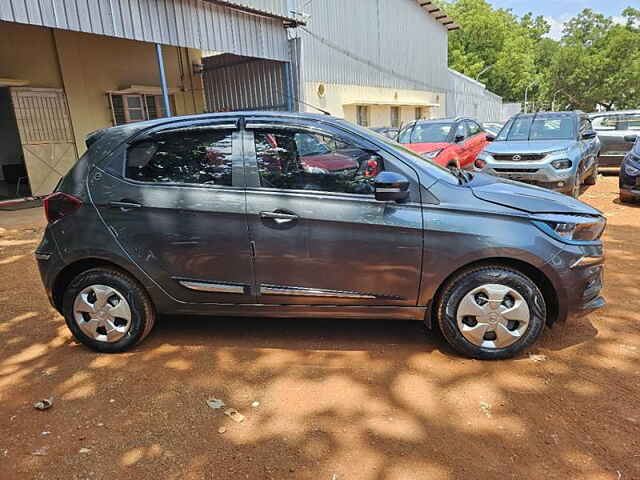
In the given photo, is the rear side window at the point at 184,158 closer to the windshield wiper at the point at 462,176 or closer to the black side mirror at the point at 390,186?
the black side mirror at the point at 390,186

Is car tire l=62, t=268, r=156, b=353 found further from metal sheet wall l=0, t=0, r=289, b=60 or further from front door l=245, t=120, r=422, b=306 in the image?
metal sheet wall l=0, t=0, r=289, b=60

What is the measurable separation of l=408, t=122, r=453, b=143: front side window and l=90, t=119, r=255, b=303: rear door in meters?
A: 7.10

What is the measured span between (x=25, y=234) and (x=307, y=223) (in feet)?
21.5

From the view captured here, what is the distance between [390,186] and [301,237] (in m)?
0.69

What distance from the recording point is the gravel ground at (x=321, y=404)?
90.3 inches

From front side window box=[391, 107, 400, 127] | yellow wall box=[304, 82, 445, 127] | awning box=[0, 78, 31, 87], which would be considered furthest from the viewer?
front side window box=[391, 107, 400, 127]

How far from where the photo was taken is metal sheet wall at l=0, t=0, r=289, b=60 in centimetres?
713

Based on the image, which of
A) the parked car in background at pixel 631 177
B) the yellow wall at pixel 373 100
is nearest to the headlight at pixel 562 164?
the parked car in background at pixel 631 177

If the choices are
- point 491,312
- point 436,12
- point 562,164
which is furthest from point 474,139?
point 436,12

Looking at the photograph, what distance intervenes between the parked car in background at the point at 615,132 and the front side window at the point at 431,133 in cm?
475

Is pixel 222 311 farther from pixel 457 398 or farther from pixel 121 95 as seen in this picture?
pixel 121 95

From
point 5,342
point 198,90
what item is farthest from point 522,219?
point 198,90

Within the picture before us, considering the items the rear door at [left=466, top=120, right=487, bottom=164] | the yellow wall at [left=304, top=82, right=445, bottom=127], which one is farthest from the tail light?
the yellow wall at [left=304, top=82, right=445, bottom=127]

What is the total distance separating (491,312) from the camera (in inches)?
119
